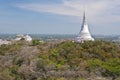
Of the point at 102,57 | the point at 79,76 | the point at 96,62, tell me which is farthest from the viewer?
the point at 102,57

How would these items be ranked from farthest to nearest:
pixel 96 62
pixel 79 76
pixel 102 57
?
pixel 102 57 < pixel 96 62 < pixel 79 76

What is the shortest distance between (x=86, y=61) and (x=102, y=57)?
199 centimetres

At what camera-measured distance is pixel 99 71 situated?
21188mm

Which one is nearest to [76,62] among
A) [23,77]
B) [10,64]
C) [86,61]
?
[86,61]

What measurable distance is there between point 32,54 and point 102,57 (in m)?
5.29

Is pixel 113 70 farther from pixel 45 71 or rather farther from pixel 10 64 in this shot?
pixel 10 64

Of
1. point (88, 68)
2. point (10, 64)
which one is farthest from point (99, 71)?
point (10, 64)

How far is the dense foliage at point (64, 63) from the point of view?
69.4 ft

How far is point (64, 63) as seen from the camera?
23297 millimetres

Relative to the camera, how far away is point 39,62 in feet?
75.2

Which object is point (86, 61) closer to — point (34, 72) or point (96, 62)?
point (96, 62)

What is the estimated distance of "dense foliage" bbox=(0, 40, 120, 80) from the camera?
21.1 meters

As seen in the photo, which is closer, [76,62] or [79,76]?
[79,76]

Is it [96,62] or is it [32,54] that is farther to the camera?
[32,54]
